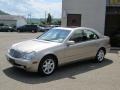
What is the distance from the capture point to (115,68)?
8.79 m

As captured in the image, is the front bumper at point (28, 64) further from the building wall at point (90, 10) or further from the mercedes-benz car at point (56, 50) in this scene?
the building wall at point (90, 10)

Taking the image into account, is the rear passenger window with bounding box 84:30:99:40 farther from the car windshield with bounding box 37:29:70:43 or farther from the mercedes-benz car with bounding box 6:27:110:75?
the car windshield with bounding box 37:29:70:43

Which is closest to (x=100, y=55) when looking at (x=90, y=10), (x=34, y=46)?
(x=34, y=46)

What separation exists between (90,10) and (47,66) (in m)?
9.25

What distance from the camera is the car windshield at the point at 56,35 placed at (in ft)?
27.3

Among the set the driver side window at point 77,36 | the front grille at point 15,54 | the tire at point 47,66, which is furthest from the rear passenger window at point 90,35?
the front grille at point 15,54

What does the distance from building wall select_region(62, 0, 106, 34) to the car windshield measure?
7432 millimetres

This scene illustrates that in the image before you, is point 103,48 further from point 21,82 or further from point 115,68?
point 21,82

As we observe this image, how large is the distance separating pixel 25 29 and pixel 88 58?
122 feet

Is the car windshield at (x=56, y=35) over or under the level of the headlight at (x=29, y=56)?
over

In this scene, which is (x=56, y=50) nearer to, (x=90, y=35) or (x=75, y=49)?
(x=75, y=49)

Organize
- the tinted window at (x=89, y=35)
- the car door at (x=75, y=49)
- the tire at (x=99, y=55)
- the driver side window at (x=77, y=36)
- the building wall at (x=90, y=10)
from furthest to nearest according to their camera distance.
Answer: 1. the building wall at (x=90, y=10)
2. the tire at (x=99, y=55)
3. the tinted window at (x=89, y=35)
4. the driver side window at (x=77, y=36)
5. the car door at (x=75, y=49)

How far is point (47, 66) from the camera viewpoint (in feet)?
24.7

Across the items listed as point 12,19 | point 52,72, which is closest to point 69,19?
point 52,72
